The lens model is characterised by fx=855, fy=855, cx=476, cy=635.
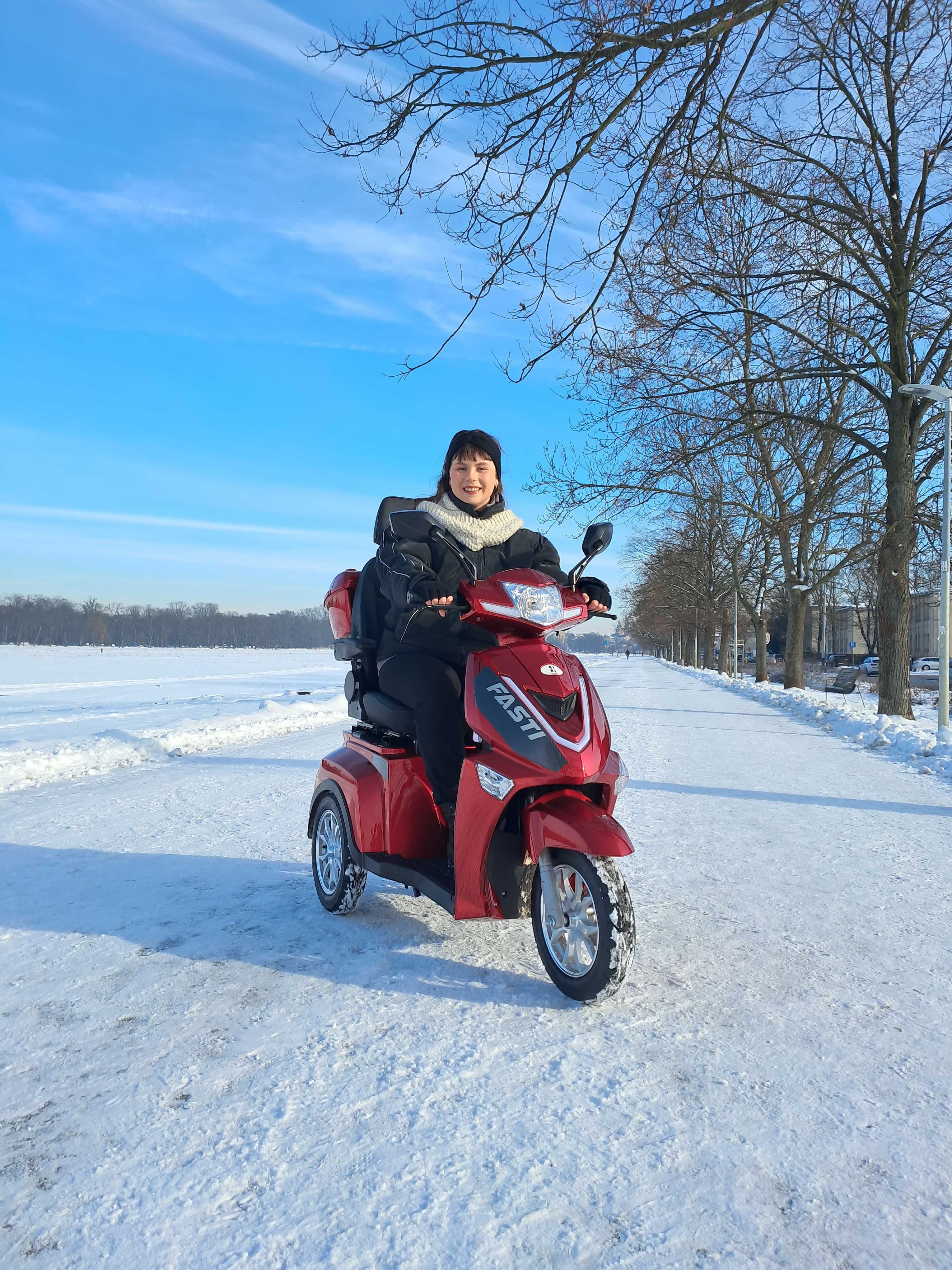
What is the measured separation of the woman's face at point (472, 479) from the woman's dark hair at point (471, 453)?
0.02 metres

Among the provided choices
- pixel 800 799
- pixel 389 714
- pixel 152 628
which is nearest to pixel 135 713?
pixel 800 799

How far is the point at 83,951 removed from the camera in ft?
10.8

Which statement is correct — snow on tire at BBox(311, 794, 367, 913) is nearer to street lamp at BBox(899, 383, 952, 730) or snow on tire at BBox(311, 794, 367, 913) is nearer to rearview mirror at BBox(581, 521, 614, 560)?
rearview mirror at BBox(581, 521, 614, 560)

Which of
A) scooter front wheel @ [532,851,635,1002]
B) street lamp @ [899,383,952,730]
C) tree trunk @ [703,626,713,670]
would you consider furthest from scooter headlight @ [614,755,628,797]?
tree trunk @ [703,626,713,670]

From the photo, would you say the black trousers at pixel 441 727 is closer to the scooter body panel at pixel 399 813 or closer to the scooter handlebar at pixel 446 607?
the scooter body panel at pixel 399 813

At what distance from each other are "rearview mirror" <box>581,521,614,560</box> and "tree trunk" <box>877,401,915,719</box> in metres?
11.8

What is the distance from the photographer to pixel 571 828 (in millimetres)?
2732

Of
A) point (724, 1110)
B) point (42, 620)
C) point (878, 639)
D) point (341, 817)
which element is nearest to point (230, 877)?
point (341, 817)

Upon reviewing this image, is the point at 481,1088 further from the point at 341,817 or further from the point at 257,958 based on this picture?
the point at 341,817

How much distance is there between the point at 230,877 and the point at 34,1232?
2658 mm

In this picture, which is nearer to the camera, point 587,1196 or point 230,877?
point 587,1196

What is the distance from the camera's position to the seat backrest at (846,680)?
1025 inches

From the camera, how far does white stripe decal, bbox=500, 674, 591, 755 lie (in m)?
2.88

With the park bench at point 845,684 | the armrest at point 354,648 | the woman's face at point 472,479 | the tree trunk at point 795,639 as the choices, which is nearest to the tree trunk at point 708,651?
the park bench at point 845,684
